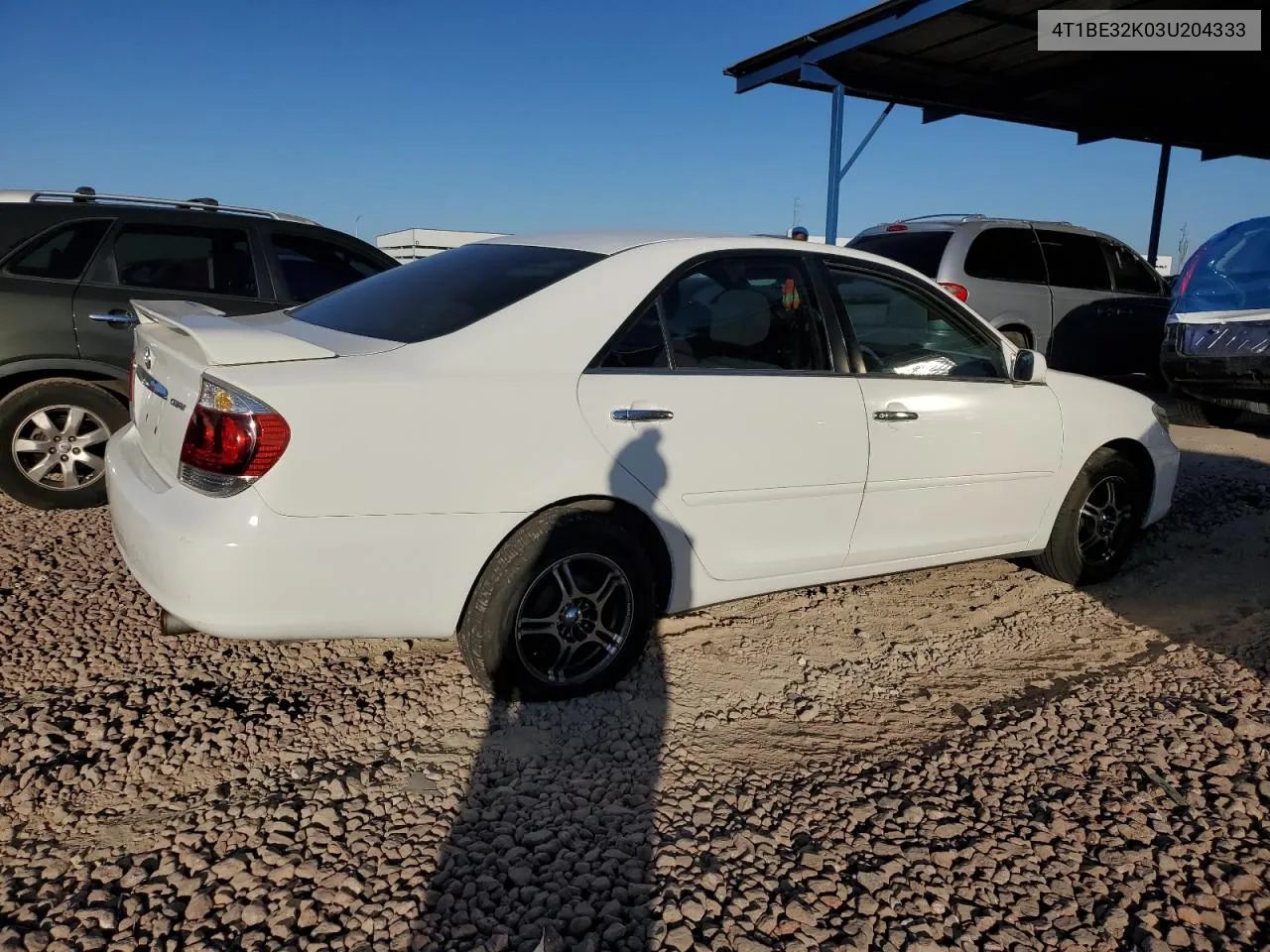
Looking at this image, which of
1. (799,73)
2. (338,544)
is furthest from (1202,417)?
(338,544)

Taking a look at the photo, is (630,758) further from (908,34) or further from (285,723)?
(908,34)

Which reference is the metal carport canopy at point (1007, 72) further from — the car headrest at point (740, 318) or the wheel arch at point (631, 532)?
the wheel arch at point (631, 532)

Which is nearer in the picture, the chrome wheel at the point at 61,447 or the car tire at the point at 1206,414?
the chrome wheel at the point at 61,447

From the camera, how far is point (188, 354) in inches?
108

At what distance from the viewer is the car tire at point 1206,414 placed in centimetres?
801

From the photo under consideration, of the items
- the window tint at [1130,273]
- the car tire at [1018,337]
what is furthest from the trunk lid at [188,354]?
the window tint at [1130,273]

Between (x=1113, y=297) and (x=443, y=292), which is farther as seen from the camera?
(x=1113, y=297)

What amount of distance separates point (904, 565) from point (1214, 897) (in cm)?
177

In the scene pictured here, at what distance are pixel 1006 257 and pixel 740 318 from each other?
5949 mm

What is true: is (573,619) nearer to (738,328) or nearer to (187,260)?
(738,328)

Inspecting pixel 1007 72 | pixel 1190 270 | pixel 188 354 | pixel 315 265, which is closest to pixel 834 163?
pixel 1007 72

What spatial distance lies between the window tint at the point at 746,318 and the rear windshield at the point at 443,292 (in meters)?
0.38

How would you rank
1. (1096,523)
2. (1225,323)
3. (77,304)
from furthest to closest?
(1225,323) → (77,304) → (1096,523)

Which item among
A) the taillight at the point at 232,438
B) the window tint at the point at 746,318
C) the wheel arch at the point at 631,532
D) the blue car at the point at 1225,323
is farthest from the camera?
the blue car at the point at 1225,323
